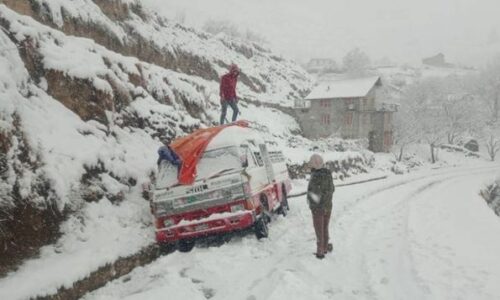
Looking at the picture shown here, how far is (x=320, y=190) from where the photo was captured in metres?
9.28

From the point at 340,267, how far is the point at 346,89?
52.5 m

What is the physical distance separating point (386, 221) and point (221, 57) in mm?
44724

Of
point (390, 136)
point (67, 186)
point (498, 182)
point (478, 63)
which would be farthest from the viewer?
point (478, 63)

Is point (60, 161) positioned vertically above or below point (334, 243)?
above

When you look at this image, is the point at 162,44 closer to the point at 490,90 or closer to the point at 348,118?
the point at 348,118

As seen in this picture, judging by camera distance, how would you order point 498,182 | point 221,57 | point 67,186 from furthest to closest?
point 221,57 < point 498,182 < point 67,186

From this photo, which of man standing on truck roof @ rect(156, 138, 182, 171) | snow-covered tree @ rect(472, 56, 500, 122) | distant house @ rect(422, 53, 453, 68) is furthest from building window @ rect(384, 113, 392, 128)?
distant house @ rect(422, 53, 453, 68)

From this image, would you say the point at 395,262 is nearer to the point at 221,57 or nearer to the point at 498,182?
the point at 498,182

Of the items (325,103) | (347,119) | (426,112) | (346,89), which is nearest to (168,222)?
(347,119)

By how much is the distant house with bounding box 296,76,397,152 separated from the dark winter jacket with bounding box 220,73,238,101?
4075 centimetres

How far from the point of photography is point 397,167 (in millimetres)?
44938

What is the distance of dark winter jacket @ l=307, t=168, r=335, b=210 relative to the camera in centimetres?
928

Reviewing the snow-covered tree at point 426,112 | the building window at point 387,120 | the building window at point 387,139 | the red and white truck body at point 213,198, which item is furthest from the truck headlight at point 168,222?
the snow-covered tree at point 426,112

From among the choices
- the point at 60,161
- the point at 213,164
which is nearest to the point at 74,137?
the point at 60,161
